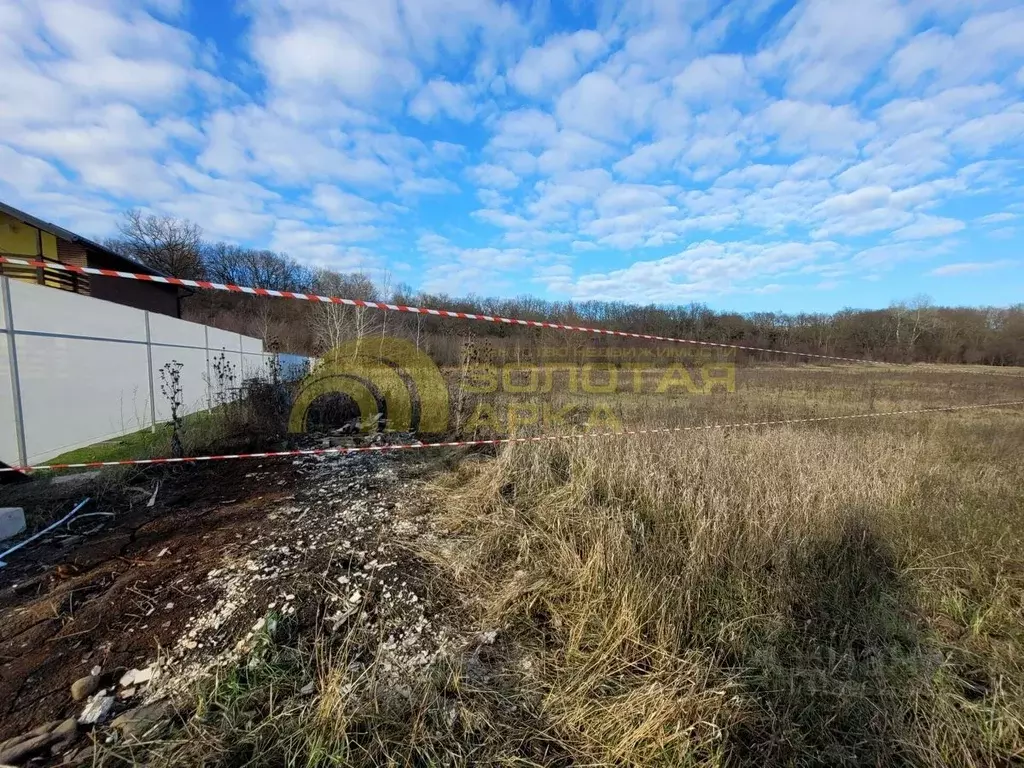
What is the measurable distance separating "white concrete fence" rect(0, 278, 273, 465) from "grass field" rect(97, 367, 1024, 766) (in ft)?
20.0

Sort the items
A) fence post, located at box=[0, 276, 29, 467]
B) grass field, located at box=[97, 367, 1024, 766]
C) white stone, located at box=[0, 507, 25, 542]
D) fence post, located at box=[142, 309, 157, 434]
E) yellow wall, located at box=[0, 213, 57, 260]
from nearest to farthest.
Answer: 1. grass field, located at box=[97, 367, 1024, 766]
2. white stone, located at box=[0, 507, 25, 542]
3. fence post, located at box=[0, 276, 29, 467]
4. fence post, located at box=[142, 309, 157, 434]
5. yellow wall, located at box=[0, 213, 57, 260]

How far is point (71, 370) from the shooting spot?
6852 mm

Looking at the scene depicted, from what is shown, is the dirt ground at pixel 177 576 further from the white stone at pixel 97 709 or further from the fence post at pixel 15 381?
the fence post at pixel 15 381

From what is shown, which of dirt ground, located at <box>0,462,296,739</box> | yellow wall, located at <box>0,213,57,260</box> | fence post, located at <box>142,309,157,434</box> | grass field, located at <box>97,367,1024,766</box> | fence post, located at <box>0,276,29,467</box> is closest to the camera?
grass field, located at <box>97,367,1024,766</box>

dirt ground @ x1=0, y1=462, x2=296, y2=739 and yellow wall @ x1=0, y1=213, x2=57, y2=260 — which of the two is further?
yellow wall @ x1=0, y1=213, x2=57, y2=260

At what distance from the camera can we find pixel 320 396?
848 centimetres

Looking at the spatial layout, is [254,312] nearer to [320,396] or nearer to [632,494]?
[320,396]

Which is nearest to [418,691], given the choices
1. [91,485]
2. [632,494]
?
[632,494]

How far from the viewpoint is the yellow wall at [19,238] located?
46.2 ft

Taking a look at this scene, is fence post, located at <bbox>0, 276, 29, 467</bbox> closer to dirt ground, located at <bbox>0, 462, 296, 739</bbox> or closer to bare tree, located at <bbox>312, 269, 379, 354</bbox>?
dirt ground, located at <bbox>0, 462, 296, 739</bbox>

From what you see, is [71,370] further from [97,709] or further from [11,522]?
[97,709]

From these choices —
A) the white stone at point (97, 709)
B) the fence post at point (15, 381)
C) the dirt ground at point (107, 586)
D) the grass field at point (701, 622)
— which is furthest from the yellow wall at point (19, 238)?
the white stone at point (97, 709)

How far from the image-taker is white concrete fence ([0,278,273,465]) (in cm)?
571

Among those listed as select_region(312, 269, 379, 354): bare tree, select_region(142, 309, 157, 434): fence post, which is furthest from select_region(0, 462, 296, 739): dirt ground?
select_region(312, 269, 379, 354): bare tree
